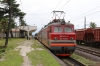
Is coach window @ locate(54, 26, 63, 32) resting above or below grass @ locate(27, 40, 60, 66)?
above

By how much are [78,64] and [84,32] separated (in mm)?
22047

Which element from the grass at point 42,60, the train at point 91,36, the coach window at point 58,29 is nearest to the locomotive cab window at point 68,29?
the coach window at point 58,29

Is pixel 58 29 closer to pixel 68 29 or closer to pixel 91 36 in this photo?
pixel 68 29

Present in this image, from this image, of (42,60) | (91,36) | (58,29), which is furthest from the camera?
(91,36)

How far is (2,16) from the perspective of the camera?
58.8 m

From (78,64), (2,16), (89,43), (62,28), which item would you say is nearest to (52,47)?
(62,28)

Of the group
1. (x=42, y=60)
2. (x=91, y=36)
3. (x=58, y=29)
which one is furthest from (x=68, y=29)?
(x=91, y=36)

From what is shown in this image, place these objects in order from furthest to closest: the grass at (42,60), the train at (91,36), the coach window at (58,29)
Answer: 1. the train at (91,36)
2. the coach window at (58,29)
3. the grass at (42,60)

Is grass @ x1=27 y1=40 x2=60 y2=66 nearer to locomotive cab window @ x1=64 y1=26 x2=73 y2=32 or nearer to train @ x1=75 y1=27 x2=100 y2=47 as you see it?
locomotive cab window @ x1=64 y1=26 x2=73 y2=32

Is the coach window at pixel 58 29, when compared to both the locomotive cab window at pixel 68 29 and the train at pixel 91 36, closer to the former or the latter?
the locomotive cab window at pixel 68 29

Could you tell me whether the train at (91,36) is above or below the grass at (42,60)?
above

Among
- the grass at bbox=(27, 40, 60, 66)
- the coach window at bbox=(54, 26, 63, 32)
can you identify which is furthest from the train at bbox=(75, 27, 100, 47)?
the grass at bbox=(27, 40, 60, 66)

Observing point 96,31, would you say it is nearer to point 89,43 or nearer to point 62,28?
point 89,43

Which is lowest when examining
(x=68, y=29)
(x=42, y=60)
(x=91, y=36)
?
(x=42, y=60)
